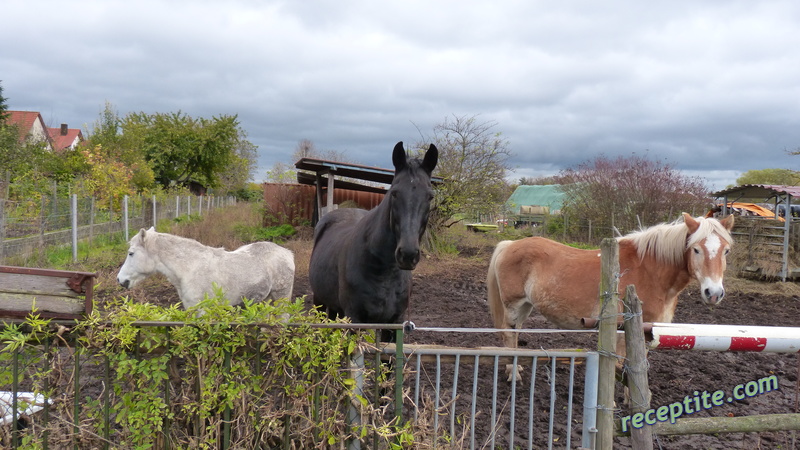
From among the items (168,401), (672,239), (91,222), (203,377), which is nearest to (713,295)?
(672,239)

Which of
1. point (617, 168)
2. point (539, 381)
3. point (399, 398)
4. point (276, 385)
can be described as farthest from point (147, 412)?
point (617, 168)

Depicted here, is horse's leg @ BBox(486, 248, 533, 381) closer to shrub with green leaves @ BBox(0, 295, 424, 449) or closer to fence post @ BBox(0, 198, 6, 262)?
shrub with green leaves @ BBox(0, 295, 424, 449)

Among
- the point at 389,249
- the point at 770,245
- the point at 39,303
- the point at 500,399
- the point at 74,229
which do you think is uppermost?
the point at 389,249

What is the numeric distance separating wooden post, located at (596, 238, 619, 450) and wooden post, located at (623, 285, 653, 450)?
2.8 inches

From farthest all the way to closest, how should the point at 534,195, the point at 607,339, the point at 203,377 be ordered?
the point at 534,195 < the point at 607,339 < the point at 203,377

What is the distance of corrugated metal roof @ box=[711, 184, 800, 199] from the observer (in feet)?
41.9

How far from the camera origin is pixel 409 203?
10.0 ft

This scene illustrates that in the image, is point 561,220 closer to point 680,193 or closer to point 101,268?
point 680,193

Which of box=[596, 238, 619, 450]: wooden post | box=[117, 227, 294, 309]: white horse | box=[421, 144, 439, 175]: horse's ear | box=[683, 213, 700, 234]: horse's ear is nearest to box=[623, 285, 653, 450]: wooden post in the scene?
box=[596, 238, 619, 450]: wooden post

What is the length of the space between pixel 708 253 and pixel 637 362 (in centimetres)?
234

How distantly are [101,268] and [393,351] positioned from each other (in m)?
9.75

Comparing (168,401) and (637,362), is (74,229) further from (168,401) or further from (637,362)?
(637,362)

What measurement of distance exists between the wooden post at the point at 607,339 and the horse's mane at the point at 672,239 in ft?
6.51

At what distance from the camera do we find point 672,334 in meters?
2.66
